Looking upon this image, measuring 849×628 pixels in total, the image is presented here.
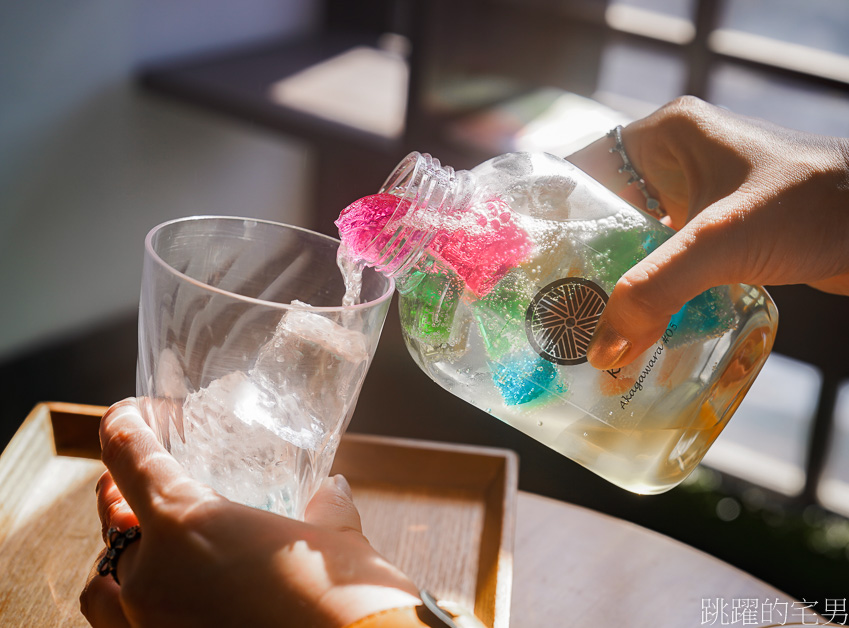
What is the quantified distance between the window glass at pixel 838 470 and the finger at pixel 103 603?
45.9 inches

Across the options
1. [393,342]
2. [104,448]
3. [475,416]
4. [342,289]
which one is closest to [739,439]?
[475,416]

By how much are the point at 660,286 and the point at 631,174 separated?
0.89 ft

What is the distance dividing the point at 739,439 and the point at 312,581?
1.16 meters

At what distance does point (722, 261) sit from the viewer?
50 cm

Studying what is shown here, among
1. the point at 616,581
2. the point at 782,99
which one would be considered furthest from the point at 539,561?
the point at 782,99

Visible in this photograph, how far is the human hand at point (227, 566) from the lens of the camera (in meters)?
0.41

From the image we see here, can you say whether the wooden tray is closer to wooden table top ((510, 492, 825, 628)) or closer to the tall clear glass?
wooden table top ((510, 492, 825, 628))

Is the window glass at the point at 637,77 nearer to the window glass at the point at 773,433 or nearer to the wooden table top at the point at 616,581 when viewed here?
the window glass at the point at 773,433

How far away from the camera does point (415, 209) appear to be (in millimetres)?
490

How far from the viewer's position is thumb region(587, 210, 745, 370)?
0.47 m

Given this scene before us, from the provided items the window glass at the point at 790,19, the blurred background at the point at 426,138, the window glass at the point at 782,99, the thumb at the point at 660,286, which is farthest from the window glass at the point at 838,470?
the thumb at the point at 660,286

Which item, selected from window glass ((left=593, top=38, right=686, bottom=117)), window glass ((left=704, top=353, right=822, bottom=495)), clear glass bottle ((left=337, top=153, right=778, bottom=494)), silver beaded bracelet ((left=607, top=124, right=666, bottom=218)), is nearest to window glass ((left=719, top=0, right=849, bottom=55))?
window glass ((left=593, top=38, right=686, bottom=117))

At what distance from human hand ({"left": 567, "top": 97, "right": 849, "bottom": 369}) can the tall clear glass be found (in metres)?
0.14

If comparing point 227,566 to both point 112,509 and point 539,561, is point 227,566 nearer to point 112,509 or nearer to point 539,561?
point 112,509
